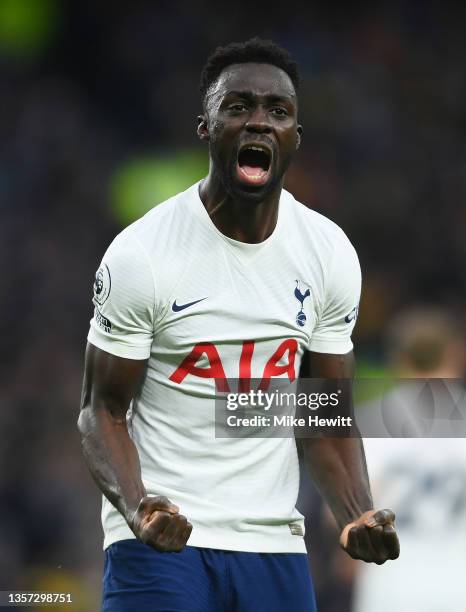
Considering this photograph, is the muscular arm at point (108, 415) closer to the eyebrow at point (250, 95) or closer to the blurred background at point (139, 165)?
the eyebrow at point (250, 95)

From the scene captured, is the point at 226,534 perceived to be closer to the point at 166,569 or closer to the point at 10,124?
the point at 166,569

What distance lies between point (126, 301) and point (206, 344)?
0.26m

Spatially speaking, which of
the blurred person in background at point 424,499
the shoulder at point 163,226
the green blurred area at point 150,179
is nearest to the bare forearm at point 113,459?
the shoulder at point 163,226

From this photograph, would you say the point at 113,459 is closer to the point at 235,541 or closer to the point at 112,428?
the point at 112,428

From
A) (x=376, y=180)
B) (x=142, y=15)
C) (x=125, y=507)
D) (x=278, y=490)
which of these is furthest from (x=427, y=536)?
(x=142, y=15)

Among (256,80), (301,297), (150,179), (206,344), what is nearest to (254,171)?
(256,80)

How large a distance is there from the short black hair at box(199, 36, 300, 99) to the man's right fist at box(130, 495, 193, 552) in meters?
1.35

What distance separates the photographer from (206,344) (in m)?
3.65

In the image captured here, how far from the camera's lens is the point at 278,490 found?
3719mm

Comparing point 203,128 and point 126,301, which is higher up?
point 203,128

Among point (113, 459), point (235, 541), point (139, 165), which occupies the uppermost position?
point (139, 165)

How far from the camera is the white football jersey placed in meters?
3.60

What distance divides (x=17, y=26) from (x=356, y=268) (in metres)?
7.52

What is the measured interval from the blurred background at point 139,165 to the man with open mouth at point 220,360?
396cm
